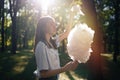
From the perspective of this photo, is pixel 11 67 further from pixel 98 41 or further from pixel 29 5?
pixel 29 5

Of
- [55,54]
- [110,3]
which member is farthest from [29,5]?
[55,54]

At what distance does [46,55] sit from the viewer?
213 inches

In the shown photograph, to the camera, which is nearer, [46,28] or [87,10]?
[46,28]

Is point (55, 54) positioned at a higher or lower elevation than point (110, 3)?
lower

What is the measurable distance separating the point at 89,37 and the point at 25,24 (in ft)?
247

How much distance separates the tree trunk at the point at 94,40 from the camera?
20453mm

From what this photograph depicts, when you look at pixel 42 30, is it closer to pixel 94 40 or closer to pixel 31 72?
pixel 94 40

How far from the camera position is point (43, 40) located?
5.46 m

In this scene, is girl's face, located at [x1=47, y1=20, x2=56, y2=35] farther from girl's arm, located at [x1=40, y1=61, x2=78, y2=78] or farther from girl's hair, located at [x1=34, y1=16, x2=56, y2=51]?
girl's arm, located at [x1=40, y1=61, x2=78, y2=78]

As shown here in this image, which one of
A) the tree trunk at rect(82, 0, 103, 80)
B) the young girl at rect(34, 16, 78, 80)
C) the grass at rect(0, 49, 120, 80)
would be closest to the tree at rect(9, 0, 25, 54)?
the grass at rect(0, 49, 120, 80)

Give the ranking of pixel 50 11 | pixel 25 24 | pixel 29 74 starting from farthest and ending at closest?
pixel 25 24 < pixel 50 11 < pixel 29 74

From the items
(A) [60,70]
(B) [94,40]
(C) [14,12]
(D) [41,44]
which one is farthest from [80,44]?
(C) [14,12]

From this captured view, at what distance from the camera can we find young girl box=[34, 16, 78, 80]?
5344mm

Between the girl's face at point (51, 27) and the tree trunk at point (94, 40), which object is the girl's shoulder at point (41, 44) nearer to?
the girl's face at point (51, 27)
